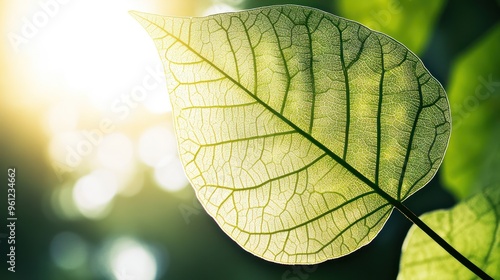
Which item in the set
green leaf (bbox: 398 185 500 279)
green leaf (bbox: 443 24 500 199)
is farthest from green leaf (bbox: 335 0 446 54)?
green leaf (bbox: 398 185 500 279)

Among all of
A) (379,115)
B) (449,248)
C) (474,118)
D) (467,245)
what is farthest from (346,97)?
(474,118)

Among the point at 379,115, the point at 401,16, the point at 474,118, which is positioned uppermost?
the point at 401,16

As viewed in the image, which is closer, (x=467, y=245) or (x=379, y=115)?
(x=379, y=115)

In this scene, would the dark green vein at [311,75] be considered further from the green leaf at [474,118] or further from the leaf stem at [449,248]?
the green leaf at [474,118]

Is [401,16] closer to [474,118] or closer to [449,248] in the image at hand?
[474,118]

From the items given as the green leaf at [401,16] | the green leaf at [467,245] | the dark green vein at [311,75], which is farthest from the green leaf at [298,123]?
the green leaf at [401,16]

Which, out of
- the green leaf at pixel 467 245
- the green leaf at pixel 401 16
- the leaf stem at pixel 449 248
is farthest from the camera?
the green leaf at pixel 401 16
